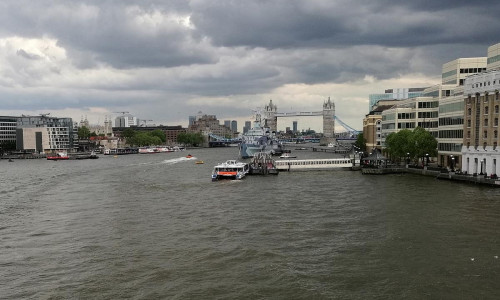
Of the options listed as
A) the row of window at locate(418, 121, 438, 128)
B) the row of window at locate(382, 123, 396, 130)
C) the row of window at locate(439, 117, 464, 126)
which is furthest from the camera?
the row of window at locate(382, 123, 396, 130)

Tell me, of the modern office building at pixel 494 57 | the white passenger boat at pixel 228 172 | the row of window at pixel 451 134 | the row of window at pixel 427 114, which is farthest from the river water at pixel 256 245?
the row of window at pixel 427 114

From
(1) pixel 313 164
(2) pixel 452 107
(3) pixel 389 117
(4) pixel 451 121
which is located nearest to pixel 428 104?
(2) pixel 452 107

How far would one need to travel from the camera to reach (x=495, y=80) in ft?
199

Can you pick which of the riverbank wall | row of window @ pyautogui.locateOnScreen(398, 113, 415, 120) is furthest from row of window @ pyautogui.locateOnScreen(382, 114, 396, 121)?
the riverbank wall

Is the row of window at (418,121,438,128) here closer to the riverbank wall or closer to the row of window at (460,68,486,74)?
the row of window at (460,68,486,74)

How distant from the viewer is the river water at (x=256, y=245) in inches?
893

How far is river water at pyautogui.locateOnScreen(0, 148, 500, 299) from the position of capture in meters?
22.7

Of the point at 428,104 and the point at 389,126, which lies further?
the point at 389,126

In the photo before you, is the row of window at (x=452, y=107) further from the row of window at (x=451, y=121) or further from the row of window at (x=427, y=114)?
the row of window at (x=427, y=114)

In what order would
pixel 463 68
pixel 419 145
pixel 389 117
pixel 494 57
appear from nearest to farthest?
pixel 494 57, pixel 419 145, pixel 463 68, pixel 389 117

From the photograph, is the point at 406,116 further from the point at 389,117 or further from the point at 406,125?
the point at 389,117

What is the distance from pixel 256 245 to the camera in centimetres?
3030

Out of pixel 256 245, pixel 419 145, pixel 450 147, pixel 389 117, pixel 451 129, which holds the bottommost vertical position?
pixel 256 245

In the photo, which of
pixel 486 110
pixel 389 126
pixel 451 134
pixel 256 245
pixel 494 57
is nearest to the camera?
pixel 256 245
